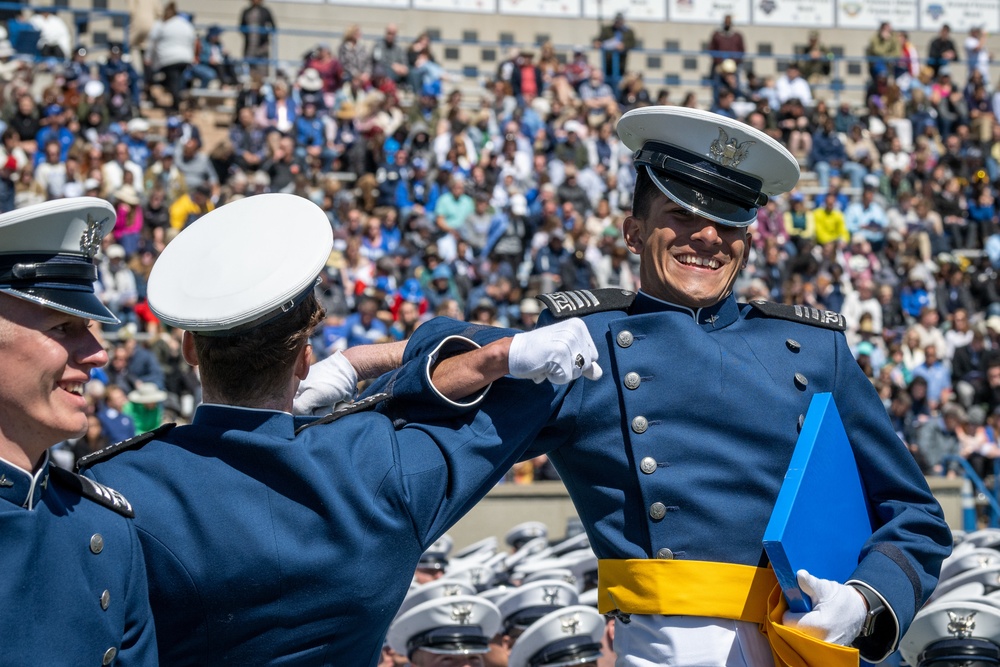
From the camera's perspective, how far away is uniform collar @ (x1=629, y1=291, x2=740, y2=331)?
3.63 meters

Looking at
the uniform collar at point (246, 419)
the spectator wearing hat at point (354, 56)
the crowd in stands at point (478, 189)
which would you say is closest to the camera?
the uniform collar at point (246, 419)

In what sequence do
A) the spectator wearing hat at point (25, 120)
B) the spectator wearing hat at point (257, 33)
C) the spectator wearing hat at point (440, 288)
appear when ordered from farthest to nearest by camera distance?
1. the spectator wearing hat at point (257, 33)
2. the spectator wearing hat at point (25, 120)
3. the spectator wearing hat at point (440, 288)

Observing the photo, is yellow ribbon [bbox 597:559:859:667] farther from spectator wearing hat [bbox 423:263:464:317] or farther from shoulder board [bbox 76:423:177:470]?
spectator wearing hat [bbox 423:263:464:317]

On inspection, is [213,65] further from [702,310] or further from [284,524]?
[284,524]

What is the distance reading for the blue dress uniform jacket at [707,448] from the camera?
11.3 feet

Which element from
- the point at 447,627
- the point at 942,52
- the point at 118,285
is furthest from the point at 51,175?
the point at 942,52

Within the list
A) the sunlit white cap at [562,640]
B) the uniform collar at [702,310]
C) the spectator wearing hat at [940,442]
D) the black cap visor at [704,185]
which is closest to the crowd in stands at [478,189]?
the spectator wearing hat at [940,442]

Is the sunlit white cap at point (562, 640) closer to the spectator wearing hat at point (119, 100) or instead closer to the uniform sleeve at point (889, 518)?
the uniform sleeve at point (889, 518)

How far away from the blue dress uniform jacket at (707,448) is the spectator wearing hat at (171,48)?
1682cm

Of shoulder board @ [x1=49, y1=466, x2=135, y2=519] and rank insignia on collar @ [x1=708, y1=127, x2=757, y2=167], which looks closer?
shoulder board @ [x1=49, y1=466, x2=135, y2=519]

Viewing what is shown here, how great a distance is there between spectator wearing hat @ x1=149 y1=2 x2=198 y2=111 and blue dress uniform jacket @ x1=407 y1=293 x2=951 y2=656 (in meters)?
16.8

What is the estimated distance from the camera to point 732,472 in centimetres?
346

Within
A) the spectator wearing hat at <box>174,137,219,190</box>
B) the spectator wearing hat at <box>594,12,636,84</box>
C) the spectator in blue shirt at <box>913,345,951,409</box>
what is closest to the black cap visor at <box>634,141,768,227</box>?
the spectator in blue shirt at <box>913,345,951,409</box>

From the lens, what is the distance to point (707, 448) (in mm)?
3473
